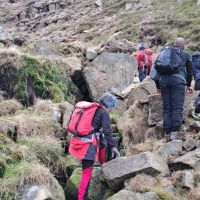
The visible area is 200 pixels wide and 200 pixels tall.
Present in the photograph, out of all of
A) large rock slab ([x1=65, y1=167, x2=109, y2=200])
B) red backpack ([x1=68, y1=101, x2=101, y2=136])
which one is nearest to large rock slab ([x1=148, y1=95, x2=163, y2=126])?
large rock slab ([x1=65, y1=167, x2=109, y2=200])

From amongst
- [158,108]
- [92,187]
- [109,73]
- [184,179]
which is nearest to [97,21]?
[109,73]

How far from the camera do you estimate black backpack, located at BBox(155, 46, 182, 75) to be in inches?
320

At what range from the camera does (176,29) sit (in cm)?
2109

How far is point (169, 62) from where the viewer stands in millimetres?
8141

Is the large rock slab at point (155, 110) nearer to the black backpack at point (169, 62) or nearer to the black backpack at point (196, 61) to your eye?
the black backpack at point (169, 62)

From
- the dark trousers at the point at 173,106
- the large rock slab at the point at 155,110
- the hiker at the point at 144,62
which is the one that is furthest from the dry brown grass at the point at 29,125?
the hiker at the point at 144,62

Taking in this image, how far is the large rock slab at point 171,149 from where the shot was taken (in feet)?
25.7

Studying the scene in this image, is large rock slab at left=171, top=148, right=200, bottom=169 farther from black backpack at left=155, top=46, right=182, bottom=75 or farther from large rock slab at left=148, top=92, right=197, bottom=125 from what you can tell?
large rock slab at left=148, top=92, right=197, bottom=125

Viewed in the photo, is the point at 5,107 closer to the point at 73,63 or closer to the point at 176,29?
the point at 73,63

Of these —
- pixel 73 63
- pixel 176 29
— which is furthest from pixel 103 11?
pixel 73 63

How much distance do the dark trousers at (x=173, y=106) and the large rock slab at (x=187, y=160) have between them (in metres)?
0.85

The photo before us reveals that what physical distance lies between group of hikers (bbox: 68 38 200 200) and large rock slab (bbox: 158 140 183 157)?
0.23m

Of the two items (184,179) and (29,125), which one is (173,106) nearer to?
(184,179)

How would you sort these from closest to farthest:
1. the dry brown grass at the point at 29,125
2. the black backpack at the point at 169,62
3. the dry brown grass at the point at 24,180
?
the dry brown grass at the point at 24,180
the black backpack at the point at 169,62
the dry brown grass at the point at 29,125
